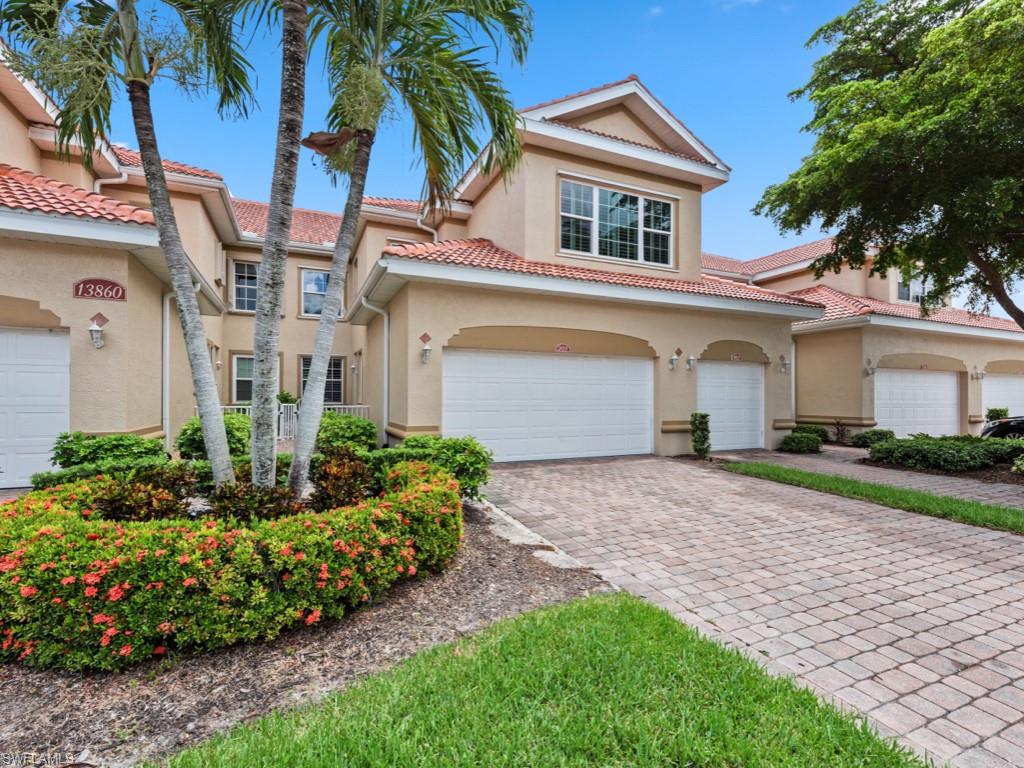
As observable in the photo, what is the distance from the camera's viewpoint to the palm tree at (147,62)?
429cm

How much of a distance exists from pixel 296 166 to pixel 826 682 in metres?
5.74

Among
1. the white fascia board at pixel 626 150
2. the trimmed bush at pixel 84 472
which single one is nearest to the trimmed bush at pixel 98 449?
the trimmed bush at pixel 84 472

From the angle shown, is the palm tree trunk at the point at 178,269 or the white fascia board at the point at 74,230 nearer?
the palm tree trunk at the point at 178,269

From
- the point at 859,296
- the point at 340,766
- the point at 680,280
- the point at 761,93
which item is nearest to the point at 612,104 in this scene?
the point at 761,93

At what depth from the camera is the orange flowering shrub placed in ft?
9.78

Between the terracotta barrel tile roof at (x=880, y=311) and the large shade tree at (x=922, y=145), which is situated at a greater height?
the large shade tree at (x=922, y=145)

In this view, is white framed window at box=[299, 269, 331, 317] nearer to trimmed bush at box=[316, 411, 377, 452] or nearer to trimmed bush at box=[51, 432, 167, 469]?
trimmed bush at box=[316, 411, 377, 452]

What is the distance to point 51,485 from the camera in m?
5.16

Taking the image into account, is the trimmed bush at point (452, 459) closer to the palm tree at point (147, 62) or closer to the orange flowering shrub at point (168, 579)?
the palm tree at point (147, 62)

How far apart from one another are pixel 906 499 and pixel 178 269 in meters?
9.98

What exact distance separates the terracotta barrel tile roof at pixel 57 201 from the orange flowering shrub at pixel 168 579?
4.84 meters

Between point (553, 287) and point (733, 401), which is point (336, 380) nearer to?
point (553, 287)

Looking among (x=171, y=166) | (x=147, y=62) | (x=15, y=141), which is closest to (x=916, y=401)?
(x=147, y=62)

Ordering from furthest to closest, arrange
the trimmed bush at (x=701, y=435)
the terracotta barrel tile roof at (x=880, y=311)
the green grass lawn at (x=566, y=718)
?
the terracotta barrel tile roof at (x=880, y=311) < the trimmed bush at (x=701, y=435) < the green grass lawn at (x=566, y=718)
